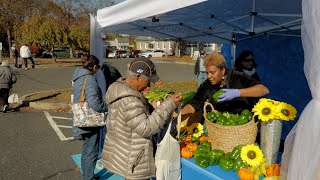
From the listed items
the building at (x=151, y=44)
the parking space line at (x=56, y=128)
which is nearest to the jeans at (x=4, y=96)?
the parking space line at (x=56, y=128)

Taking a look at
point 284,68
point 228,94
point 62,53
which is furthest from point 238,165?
point 62,53

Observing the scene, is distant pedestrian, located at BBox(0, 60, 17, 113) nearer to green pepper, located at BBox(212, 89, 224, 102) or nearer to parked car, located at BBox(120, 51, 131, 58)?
green pepper, located at BBox(212, 89, 224, 102)

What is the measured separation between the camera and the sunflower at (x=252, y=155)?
2.64 metres

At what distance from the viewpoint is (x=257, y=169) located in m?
2.60

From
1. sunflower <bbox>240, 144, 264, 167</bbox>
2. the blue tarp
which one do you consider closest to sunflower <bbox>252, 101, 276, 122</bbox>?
sunflower <bbox>240, 144, 264, 167</bbox>

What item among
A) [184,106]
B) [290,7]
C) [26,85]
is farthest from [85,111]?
[26,85]

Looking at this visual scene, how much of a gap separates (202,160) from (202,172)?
110 mm

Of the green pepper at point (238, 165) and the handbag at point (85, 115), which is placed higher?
the handbag at point (85, 115)

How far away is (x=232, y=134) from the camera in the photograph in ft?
9.20

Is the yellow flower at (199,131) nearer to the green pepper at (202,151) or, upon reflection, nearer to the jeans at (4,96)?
the green pepper at (202,151)

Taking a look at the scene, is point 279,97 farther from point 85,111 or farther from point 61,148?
point 61,148

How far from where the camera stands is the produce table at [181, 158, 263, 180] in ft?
8.63

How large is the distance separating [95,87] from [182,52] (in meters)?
52.6

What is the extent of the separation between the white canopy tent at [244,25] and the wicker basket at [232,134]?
62 centimetres
